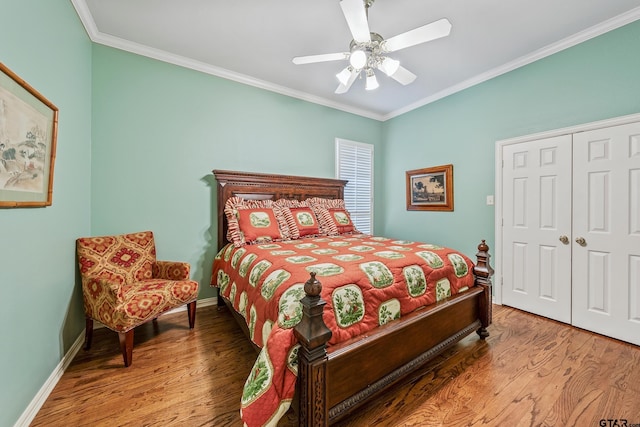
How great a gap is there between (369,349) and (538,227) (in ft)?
8.60

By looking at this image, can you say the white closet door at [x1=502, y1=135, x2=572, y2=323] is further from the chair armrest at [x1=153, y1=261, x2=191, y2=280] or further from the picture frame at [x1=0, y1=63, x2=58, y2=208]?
the picture frame at [x1=0, y1=63, x2=58, y2=208]

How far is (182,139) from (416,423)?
3.28 metres

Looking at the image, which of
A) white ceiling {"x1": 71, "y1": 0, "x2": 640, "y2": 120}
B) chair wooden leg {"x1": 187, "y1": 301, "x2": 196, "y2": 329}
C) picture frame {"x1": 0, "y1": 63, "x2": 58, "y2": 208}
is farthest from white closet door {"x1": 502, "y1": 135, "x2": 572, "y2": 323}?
picture frame {"x1": 0, "y1": 63, "x2": 58, "y2": 208}

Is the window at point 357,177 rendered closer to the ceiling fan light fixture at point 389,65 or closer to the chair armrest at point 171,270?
the ceiling fan light fixture at point 389,65

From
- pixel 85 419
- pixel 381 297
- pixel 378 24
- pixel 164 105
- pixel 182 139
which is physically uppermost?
pixel 378 24

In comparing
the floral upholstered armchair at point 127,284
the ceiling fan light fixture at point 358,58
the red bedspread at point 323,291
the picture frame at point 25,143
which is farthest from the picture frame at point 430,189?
the picture frame at point 25,143

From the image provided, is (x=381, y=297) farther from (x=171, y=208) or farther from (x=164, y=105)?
(x=164, y=105)

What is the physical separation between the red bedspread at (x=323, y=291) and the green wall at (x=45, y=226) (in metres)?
1.16

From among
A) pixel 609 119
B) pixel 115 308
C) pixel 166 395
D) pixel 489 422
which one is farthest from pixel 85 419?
pixel 609 119

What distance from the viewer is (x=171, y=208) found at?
2852 millimetres

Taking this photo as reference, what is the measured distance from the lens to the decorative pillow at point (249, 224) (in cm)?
279

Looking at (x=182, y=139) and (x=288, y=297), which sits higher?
(x=182, y=139)

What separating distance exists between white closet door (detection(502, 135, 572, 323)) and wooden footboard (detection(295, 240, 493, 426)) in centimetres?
137

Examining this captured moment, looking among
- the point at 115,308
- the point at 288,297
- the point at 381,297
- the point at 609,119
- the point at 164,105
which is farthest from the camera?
the point at 164,105
